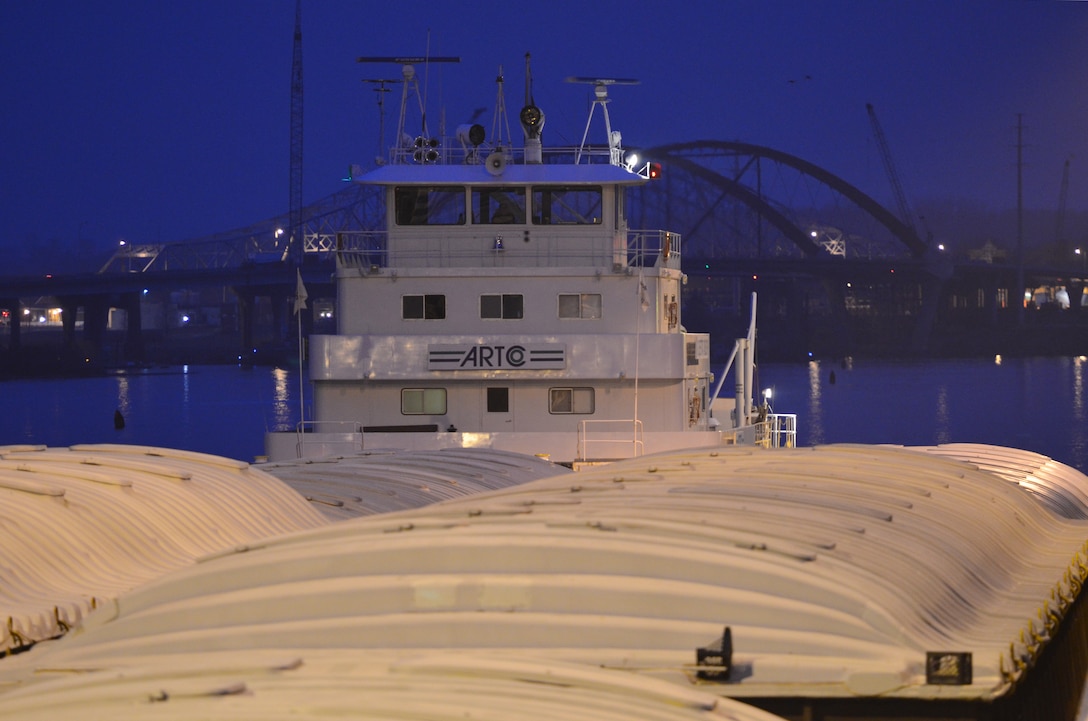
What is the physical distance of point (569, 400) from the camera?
2795 cm

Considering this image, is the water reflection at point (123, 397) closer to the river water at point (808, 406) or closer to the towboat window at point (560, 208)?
the river water at point (808, 406)

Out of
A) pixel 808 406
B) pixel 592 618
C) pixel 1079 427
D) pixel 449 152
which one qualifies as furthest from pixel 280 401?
pixel 592 618

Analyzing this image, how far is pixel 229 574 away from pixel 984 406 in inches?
3387

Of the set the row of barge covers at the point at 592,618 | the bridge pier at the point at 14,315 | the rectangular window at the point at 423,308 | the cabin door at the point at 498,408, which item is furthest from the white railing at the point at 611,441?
the bridge pier at the point at 14,315

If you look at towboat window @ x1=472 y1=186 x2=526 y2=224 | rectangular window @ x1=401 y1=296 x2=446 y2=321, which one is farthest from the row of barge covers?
towboat window @ x1=472 y1=186 x2=526 y2=224

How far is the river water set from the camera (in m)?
70.8

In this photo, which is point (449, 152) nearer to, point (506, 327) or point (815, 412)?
point (506, 327)

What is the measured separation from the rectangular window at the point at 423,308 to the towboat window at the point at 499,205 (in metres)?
2.10

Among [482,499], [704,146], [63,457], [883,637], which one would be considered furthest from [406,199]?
[704,146]

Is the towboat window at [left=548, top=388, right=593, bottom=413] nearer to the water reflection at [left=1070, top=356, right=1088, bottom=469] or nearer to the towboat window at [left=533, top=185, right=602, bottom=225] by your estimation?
the towboat window at [left=533, top=185, right=602, bottom=225]

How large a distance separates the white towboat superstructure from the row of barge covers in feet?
47.5

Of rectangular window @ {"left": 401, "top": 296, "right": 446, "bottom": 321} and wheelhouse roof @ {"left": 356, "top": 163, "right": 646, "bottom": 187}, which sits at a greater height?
wheelhouse roof @ {"left": 356, "top": 163, "right": 646, "bottom": 187}

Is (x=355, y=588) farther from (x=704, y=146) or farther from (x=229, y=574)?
(x=704, y=146)

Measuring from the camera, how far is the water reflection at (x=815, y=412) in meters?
68.8
